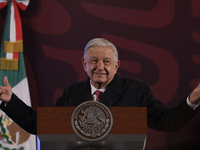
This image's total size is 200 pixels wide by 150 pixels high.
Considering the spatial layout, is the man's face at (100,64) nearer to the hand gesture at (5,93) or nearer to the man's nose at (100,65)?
the man's nose at (100,65)

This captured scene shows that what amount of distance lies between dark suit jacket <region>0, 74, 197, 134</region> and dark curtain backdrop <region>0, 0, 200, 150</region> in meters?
1.87

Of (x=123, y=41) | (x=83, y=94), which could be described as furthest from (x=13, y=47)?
(x=83, y=94)

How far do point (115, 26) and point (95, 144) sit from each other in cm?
293

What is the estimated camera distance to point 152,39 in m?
4.16

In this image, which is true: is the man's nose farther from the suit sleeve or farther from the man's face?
the suit sleeve

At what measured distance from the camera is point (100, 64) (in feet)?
6.79

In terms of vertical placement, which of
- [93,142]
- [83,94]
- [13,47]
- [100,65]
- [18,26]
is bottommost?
[93,142]

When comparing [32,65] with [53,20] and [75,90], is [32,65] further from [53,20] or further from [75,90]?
[75,90]

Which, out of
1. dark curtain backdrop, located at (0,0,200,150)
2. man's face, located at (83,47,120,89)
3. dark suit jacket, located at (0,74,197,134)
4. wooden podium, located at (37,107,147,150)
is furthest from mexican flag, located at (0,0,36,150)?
wooden podium, located at (37,107,147,150)

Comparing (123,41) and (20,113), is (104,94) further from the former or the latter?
(123,41)

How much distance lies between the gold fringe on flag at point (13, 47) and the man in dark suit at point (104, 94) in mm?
1785

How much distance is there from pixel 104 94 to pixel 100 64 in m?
0.19

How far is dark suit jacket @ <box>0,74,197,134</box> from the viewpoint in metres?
1.84

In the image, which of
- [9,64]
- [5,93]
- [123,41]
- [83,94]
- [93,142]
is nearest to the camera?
[93,142]
